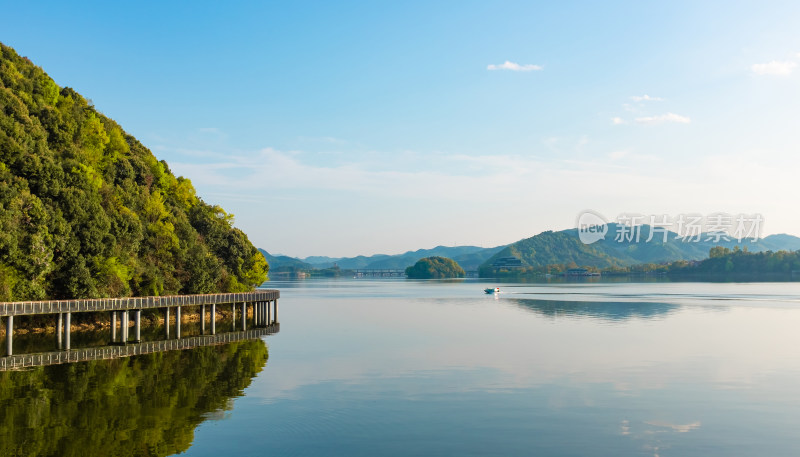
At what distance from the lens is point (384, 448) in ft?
92.5

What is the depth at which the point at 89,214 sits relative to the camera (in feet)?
224

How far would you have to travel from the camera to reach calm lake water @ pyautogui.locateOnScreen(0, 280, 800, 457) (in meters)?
28.8

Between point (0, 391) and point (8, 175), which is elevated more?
point (8, 175)

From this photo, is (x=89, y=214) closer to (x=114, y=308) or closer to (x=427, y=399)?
(x=114, y=308)

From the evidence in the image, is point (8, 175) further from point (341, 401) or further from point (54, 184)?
point (341, 401)

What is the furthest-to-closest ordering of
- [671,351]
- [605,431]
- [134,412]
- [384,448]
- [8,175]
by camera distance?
[8,175]
[671,351]
[134,412]
[605,431]
[384,448]

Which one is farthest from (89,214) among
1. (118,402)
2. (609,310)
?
(609,310)

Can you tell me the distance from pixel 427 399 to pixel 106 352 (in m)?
29.2

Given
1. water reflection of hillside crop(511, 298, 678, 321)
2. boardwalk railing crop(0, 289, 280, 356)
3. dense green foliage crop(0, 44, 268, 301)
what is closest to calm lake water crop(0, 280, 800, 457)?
boardwalk railing crop(0, 289, 280, 356)

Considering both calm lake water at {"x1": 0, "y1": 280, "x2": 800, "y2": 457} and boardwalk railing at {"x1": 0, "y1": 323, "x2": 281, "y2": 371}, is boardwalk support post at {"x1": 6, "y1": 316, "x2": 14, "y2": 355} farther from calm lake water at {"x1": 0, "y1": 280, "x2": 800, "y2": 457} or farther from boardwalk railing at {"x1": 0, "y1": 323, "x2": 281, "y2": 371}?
calm lake water at {"x1": 0, "y1": 280, "x2": 800, "y2": 457}

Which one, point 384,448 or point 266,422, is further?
point 266,422

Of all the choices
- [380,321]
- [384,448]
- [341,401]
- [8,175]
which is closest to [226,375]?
[341,401]

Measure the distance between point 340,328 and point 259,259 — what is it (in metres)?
29.4

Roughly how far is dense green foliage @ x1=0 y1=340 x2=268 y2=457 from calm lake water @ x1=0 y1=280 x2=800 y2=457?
135 mm
